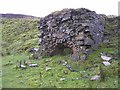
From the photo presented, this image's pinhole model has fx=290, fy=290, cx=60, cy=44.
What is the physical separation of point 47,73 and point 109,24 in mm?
14913

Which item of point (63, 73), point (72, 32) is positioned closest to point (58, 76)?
point (63, 73)

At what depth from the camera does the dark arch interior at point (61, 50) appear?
31.2 meters

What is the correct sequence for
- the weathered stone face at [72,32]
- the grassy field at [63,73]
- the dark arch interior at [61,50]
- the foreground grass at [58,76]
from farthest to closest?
the dark arch interior at [61,50] < the weathered stone face at [72,32] < the grassy field at [63,73] < the foreground grass at [58,76]

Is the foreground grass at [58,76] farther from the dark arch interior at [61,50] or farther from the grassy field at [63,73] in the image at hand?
the dark arch interior at [61,50]

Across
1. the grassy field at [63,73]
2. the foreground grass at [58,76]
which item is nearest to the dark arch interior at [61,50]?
the grassy field at [63,73]

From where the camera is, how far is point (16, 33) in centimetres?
5678

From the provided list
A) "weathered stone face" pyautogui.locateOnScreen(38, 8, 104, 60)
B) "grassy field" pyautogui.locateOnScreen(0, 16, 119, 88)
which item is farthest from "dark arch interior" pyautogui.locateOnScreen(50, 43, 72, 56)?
"grassy field" pyautogui.locateOnScreen(0, 16, 119, 88)

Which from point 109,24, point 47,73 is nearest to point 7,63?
point 47,73

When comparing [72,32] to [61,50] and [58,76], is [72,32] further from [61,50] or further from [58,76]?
[58,76]

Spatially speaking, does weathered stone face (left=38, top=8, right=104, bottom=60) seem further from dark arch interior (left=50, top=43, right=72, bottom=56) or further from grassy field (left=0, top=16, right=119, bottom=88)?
grassy field (left=0, top=16, right=119, bottom=88)

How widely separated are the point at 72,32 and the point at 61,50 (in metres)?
2.58

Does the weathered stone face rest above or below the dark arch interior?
above

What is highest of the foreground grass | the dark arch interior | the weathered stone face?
A: the weathered stone face

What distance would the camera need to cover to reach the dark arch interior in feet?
102
